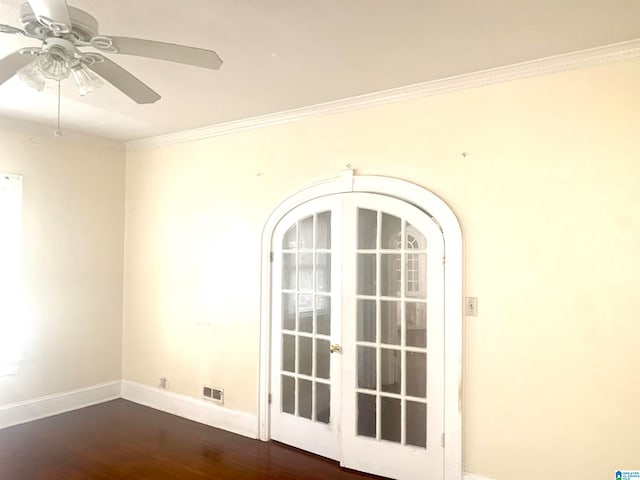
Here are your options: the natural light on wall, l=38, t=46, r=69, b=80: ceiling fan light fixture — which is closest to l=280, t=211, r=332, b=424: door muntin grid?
l=38, t=46, r=69, b=80: ceiling fan light fixture

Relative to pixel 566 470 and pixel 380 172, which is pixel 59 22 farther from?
pixel 566 470

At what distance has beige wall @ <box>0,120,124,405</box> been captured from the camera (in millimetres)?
4203

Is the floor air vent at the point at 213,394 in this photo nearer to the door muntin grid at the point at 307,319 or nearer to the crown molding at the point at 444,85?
the door muntin grid at the point at 307,319

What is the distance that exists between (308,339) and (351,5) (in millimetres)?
2522

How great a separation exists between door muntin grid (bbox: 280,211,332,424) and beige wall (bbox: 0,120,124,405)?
224cm

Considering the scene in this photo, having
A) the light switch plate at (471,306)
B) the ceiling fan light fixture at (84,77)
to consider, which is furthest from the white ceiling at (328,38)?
the light switch plate at (471,306)

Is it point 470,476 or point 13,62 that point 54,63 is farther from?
point 470,476

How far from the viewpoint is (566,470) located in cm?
264

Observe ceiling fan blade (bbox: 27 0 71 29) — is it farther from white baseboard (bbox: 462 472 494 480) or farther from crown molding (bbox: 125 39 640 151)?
white baseboard (bbox: 462 472 494 480)

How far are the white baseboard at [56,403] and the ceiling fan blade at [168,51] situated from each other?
380 centimetres

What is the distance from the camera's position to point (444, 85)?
307cm

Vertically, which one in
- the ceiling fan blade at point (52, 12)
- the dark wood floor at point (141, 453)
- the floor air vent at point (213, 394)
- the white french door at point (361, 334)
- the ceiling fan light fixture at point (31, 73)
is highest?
the ceiling fan blade at point (52, 12)

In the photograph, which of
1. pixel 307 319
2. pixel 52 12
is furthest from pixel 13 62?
pixel 307 319

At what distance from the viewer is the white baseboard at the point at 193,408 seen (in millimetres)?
3976
